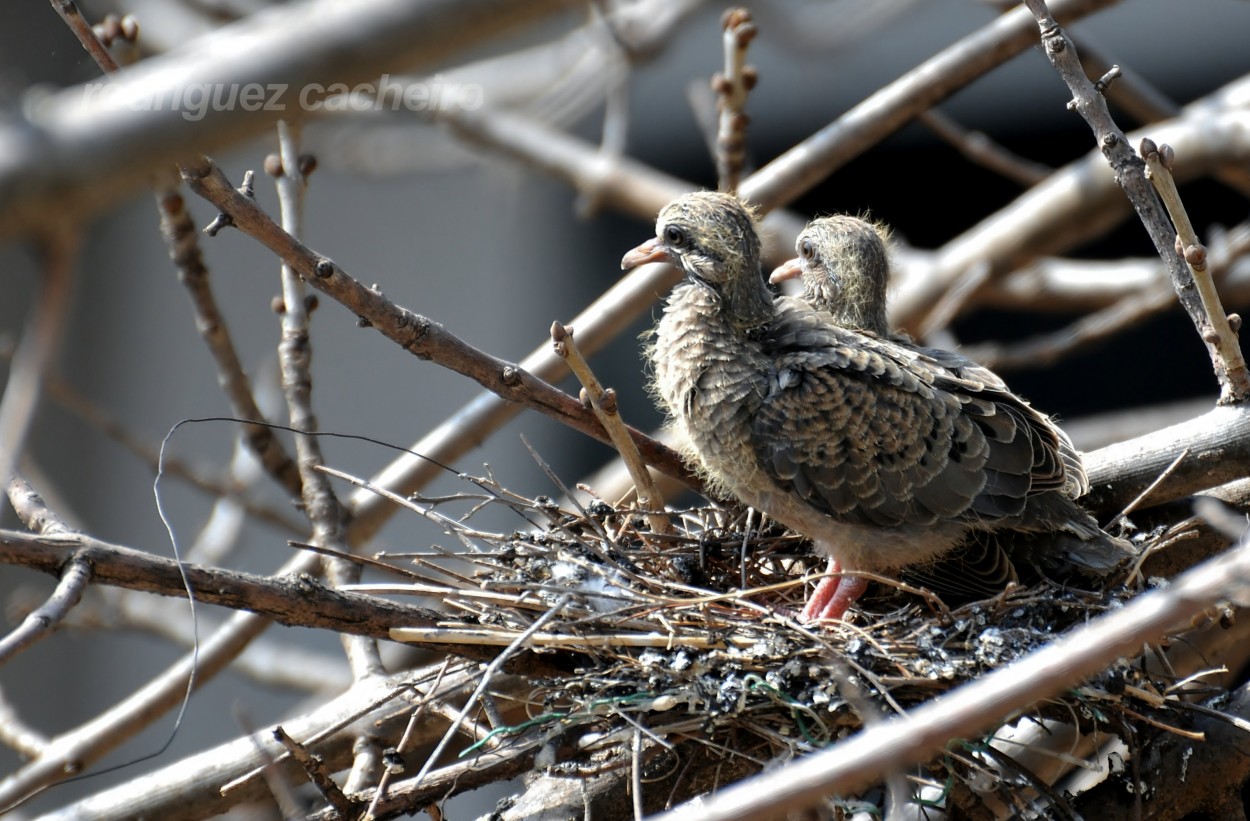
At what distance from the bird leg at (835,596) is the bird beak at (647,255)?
25.1 inches

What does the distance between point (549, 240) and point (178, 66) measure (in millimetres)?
5652

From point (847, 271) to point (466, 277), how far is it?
385 cm

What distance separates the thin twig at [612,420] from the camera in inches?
81.4

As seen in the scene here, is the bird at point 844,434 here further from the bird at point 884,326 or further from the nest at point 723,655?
the nest at point 723,655

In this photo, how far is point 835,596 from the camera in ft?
7.45

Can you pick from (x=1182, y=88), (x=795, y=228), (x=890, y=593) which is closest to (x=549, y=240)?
(x=795, y=228)

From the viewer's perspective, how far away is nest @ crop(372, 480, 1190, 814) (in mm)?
1883

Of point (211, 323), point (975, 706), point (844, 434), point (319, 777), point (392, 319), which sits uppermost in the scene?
point (211, 323)

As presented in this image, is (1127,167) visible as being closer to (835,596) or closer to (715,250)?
(715,250)

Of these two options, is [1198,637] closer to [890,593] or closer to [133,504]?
[890,593]

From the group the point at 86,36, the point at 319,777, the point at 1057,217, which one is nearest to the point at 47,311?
the point at 319,777

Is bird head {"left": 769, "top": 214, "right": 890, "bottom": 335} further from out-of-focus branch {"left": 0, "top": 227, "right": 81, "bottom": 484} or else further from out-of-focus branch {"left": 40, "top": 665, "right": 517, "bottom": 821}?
out-of-focus branch {"left": 0, "top": 227, "right": 81, "bottom": 484}

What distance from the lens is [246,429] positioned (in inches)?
112

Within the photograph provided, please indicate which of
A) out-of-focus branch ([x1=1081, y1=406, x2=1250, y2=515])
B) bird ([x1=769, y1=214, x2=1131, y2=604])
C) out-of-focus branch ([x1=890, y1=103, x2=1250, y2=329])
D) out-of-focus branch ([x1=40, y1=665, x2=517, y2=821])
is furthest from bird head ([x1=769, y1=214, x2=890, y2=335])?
out-of-focus branch ([x1=40, y1=665, x2=517, y2=821])
